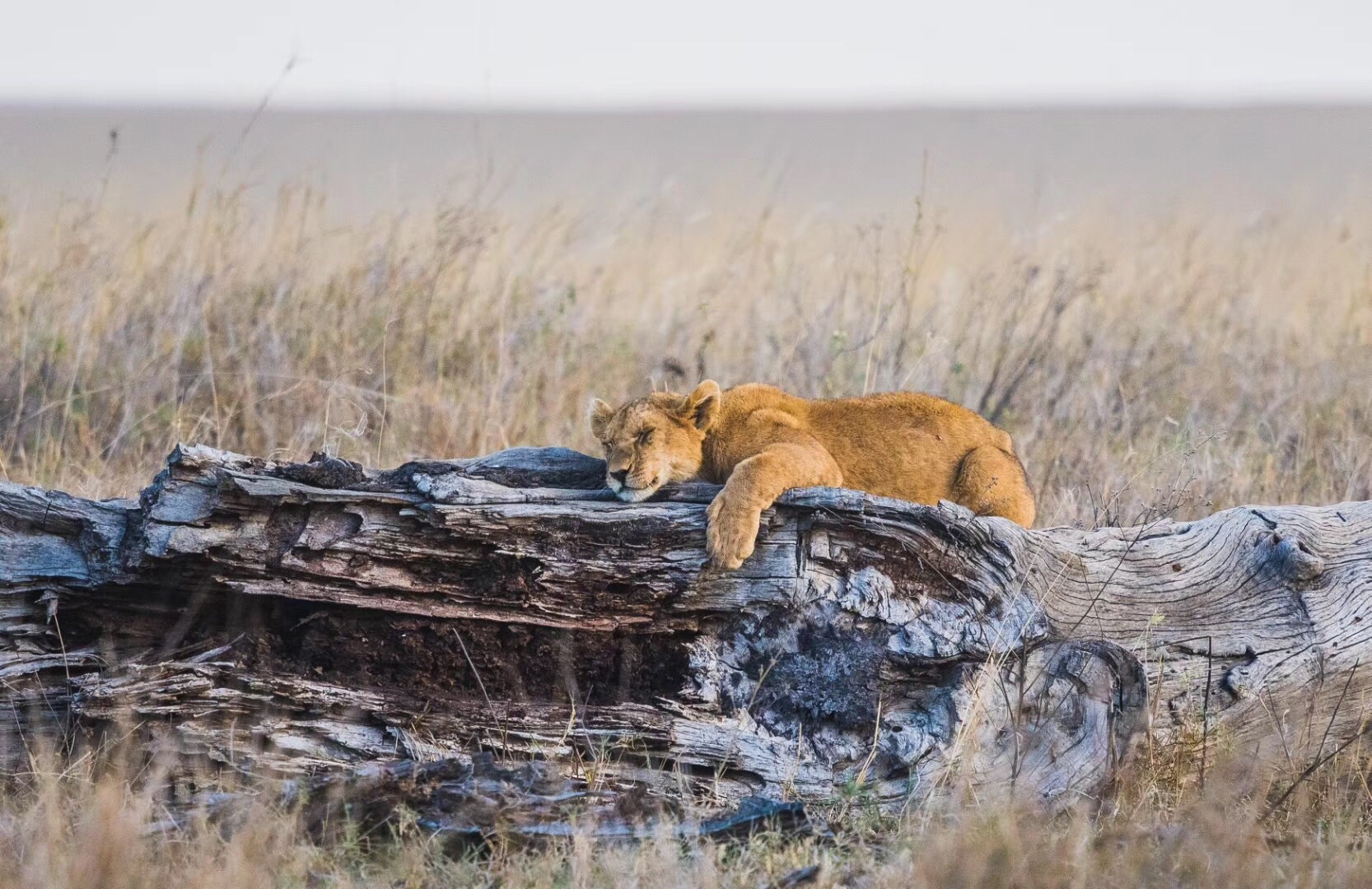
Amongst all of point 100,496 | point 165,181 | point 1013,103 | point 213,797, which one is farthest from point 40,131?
point 213,797

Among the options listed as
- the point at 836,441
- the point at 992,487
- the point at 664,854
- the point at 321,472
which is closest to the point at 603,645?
the point at 664,854

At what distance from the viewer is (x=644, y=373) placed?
940cm

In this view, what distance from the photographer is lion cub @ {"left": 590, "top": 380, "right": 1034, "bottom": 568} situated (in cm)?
515

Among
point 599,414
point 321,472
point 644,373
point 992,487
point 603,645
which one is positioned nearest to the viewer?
point 321,472

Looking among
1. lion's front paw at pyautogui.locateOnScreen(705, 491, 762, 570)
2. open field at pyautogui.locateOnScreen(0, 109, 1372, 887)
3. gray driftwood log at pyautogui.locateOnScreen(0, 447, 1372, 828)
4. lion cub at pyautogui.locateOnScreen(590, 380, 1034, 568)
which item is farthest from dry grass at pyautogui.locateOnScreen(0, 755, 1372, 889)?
lion cub at pyautogui.locateOnScreen(590, 380, 1034, 568)

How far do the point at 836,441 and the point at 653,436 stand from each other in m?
0.81

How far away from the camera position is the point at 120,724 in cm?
397

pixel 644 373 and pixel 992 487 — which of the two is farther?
pixel 644 373

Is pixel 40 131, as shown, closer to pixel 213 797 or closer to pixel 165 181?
pixel 165 181

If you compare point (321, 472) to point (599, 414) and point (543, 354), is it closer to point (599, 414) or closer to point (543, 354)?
point (599, 414)

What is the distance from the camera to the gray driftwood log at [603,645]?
Answer: 4.13m

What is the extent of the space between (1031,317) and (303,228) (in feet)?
19.9

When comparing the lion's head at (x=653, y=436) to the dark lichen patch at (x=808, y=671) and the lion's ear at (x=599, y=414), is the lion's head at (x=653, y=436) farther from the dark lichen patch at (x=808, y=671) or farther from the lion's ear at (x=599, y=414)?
the dark lichen patch at (x=808, y=671)

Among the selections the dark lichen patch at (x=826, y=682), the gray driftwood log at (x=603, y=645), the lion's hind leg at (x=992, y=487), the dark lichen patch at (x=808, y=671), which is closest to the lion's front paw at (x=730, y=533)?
the gray driftwood log at (x=603, y=645)
